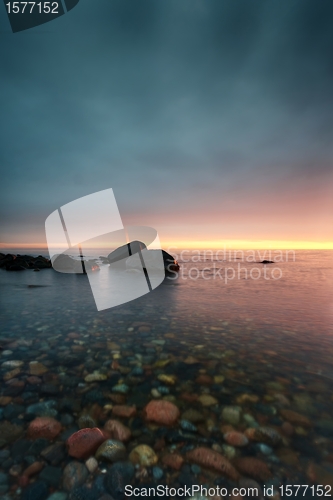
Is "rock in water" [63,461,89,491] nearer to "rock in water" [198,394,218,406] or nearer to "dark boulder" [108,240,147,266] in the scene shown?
"rock in water" [198,394,218,406]

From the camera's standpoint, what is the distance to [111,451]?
6.06 feet

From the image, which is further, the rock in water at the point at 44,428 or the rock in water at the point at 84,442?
the rock in water at the point at 44,428

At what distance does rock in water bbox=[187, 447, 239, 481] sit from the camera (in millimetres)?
1688

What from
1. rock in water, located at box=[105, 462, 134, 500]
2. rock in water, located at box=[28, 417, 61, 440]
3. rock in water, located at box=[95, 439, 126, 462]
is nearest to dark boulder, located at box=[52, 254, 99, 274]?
rock in water, located at box=[28, 417, 61, 440]

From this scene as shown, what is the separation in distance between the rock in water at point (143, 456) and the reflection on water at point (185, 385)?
0.04m

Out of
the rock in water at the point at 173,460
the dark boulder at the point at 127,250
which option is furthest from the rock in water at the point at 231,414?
Answer: the dark boulder at the point at 127,250

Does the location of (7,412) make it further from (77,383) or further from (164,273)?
(164,273)

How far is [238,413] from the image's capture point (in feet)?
7.59

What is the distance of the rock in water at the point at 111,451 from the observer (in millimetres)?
1792

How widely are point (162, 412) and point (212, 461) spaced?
2.26 ft

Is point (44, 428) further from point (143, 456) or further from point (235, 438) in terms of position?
point (235, 438)

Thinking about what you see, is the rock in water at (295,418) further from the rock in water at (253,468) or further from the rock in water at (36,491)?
the rock in water at (36,491)

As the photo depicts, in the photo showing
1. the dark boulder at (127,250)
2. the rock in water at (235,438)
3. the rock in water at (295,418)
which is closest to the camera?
the rock in water at (235,438)

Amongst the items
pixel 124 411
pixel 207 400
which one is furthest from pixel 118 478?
pixel 207 400
